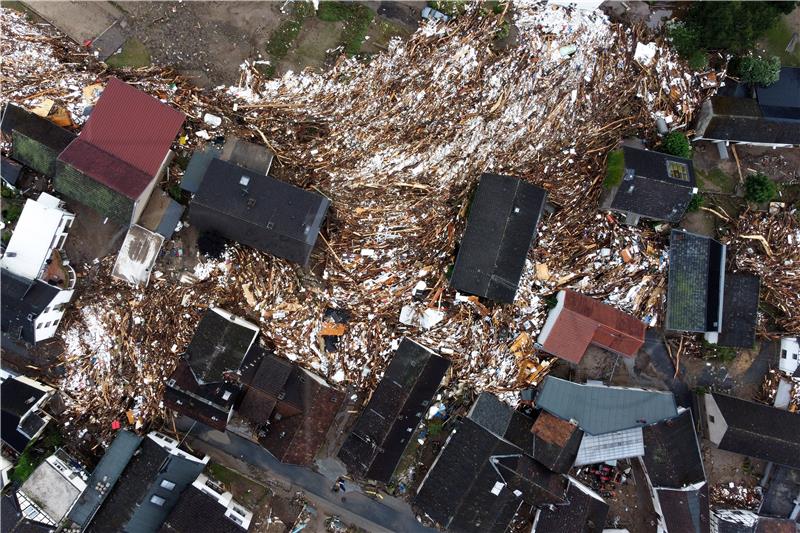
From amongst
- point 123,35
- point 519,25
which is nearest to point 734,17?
point 519,25

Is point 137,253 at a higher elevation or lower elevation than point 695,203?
lower

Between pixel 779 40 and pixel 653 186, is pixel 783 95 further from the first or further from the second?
pixel 653 186

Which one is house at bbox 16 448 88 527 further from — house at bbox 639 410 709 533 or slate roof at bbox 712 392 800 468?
slate roof at bbox 712 392 800 468

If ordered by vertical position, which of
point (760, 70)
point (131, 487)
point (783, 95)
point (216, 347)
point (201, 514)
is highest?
point (760, 70)

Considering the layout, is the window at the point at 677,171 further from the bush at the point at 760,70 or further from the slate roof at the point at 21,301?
the slate roof at the point at 21,301

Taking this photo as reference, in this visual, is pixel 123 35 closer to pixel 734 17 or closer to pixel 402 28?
pixel 402 28

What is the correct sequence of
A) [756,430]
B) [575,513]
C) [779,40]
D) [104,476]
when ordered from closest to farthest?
[104,476] → [756,430] → [575,513] → [779,40]

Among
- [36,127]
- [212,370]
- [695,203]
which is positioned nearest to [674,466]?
[695,203]
